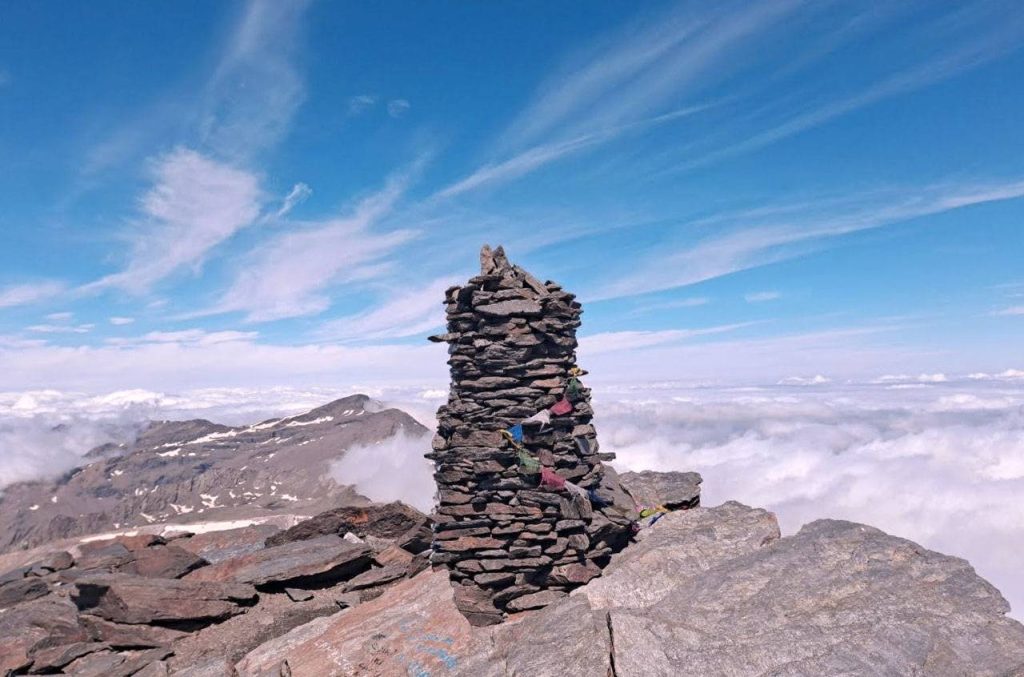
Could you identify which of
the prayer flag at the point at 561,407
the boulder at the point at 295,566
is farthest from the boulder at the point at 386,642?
the prayer flag at the point at 561,407

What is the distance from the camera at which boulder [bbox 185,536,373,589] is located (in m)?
19.6

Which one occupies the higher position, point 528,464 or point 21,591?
point 528,464

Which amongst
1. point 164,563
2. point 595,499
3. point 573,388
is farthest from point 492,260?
point 164,563

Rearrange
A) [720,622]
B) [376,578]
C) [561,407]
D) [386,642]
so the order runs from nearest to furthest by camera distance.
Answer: [720,622]
[386,642]
[561,407]
[376,578]

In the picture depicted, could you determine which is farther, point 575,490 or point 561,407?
point 561,407

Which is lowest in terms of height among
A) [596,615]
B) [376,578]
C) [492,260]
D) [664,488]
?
[376,578]

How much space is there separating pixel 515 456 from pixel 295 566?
A: 9.34 meters

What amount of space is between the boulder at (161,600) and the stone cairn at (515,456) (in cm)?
707

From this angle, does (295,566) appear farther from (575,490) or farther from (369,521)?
(575,490)

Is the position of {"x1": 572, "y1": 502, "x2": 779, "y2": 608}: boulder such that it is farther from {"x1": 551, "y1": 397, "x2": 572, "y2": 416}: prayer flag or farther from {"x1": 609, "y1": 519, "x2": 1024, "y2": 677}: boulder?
{"x1": 551, "y1": 397, "x2": 572, "y2": 416}: prayer flag

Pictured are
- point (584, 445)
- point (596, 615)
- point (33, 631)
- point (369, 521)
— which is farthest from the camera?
point (369, 521)

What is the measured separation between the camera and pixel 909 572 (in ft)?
43.8

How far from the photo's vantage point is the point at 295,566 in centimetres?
1997

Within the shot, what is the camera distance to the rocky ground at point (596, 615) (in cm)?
1162
